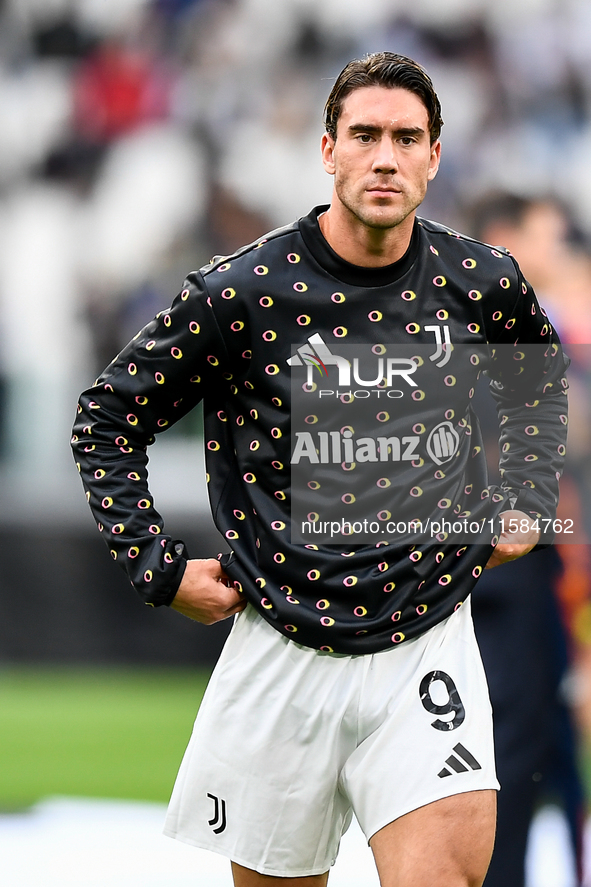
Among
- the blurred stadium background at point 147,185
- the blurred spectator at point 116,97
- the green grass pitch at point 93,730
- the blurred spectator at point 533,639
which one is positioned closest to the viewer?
the blurred spectator at point 533,639

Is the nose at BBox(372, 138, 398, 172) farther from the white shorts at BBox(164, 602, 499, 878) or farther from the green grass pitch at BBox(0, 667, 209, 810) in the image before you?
the green grass pitch at BBox(0, 667, 209, 810)

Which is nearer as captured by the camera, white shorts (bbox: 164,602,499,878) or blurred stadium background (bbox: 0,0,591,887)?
white shorts (bbox: 164,602,499,878)

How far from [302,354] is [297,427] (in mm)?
141

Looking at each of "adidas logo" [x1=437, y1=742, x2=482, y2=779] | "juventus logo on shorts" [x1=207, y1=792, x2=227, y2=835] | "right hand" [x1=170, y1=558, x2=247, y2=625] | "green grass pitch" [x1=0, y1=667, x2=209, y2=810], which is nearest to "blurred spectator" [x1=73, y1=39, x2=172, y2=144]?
"green grass pitch" [x1=0, y1=667, x2=209, y2=810]

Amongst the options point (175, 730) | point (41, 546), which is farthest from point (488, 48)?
point (175, 730)

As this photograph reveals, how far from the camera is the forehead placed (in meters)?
2.39

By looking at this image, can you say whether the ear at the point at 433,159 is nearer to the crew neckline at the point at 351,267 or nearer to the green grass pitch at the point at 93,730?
the crew neckline at the point at 351,267

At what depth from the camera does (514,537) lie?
8.83 ft

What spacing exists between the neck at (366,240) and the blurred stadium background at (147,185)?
3932 mm

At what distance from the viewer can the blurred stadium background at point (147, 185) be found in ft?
21.6

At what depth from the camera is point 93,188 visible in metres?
8.40

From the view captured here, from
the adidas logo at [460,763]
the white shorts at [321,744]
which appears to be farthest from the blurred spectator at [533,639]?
the adidas logo at [460,763]

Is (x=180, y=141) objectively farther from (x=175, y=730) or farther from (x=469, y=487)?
(x=469, y=487)

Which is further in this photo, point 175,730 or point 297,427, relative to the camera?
point 175,730
